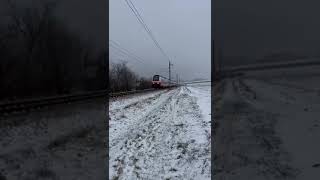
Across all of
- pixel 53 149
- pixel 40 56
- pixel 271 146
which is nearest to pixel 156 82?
pixel 40 56

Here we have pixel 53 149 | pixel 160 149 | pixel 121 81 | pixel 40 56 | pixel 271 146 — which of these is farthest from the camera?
pixel 121 81

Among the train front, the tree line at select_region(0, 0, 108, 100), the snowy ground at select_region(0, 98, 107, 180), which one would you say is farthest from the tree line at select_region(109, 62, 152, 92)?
the snowy ground at select_region(0, 98, 107, 180)

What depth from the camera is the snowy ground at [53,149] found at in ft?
26.4

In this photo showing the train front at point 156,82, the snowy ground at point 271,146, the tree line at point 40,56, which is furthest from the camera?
the train front at point 156,82

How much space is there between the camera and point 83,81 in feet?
139

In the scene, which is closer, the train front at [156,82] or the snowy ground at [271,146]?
the snowy ground at [271,146]

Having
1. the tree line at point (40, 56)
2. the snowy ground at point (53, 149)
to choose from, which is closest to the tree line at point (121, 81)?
the tree line at point (40, 56)

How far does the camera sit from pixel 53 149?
402 inches

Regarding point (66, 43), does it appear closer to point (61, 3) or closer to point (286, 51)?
point (61, 3)

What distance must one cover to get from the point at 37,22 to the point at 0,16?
442 cm

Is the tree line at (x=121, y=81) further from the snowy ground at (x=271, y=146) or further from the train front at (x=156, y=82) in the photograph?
the snowy ground at (x=271, y=146)

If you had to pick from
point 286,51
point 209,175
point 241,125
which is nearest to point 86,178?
point 209,175

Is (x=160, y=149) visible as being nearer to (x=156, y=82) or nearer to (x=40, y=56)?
(x=40, y=56)

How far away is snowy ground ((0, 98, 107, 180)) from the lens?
26.4 ft
